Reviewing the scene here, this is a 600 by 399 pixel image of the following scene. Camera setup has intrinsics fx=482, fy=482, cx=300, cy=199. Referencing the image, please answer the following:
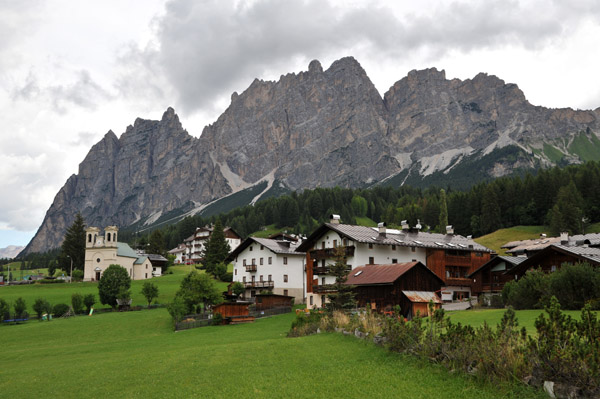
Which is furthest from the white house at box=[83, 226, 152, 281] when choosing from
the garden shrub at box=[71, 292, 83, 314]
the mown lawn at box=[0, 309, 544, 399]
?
the mown lawn at box=[0, 309, 544, 399]

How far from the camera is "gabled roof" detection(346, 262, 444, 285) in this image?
47594 millimetres

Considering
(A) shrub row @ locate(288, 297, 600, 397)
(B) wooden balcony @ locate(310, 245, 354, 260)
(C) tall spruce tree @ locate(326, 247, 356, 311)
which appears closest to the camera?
(A) shrub row @ locate(288, 297, 600, 397)

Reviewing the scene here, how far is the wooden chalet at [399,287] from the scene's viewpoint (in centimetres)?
4559

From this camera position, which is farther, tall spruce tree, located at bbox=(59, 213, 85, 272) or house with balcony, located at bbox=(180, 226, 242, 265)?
house with balcony, located at bbox=(180, 226, 242, 265)

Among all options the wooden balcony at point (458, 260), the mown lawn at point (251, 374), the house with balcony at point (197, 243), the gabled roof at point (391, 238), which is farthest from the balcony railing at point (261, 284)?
the house with balcony at point (197, 243)

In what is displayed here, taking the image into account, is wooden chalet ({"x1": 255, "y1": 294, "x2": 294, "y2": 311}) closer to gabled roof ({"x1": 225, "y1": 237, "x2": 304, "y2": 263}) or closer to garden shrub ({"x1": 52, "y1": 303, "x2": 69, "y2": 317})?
gabled roof ({"x1": 225, "y1": 237, "x2": 304, "y2": 263})

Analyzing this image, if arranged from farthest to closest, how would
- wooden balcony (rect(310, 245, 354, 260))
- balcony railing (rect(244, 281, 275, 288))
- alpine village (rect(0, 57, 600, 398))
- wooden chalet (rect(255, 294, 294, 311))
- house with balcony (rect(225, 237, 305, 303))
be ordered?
1. balcony railing (rect(244, 281, 275, 288))
2. house with balcony (rect(225, 237, 305, 303))
3. wooden chalet (rect(255, 294, 294, 311))
4. wooden balcony (rect(310, 245, 354, 260))
5. alpine village (rect(0, 57, 600, 398))

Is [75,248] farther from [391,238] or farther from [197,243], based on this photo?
[391,238]

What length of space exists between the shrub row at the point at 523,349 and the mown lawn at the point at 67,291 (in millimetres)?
60231

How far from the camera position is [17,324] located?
5966 centimetres

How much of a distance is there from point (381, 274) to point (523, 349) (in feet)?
114

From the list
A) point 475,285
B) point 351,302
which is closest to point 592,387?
point 351,302

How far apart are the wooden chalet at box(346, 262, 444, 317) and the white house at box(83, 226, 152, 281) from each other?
70.5 meters

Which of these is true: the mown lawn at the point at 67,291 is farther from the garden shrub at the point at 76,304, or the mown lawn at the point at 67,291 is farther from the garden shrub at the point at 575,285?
the garden shrub at the point at 575,285
